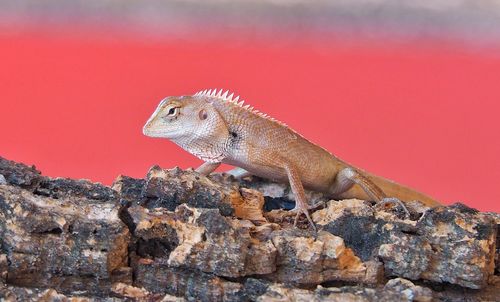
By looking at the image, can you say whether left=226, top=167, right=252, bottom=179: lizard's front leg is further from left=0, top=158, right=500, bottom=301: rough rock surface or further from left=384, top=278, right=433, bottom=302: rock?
left=384, top=278, right=433, bottom=302: rock

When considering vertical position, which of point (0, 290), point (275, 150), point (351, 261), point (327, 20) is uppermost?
point (327, 20)

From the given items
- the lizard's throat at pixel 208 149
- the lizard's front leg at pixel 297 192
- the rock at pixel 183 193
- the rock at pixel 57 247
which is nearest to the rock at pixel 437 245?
the lizard's front leg at pixel 297 192

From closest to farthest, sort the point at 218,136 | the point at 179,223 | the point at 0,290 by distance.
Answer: the point at 0,290 → the point at 179,223 → the point at 218,136

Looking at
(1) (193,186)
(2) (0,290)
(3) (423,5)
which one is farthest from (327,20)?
(2) (0,290)

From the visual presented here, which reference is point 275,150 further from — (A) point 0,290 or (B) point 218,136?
(A) point 0,290

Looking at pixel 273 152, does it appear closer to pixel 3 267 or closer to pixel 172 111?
pixel 172 111

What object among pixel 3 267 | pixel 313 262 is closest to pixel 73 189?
pixel 3 267

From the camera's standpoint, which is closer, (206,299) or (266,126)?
(206,299)
